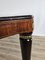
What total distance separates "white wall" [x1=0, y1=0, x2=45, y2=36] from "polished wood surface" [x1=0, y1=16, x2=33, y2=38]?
5.95 feet

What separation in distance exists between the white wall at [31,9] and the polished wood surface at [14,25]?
181 cm

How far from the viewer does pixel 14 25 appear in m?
0.90

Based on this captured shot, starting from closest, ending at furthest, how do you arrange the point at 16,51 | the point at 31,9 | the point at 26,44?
the point at 26,44
the point at 16,51
the point at 31,9

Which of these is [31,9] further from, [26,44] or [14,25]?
[14,25]

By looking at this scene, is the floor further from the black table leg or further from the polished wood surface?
the polished wood surface

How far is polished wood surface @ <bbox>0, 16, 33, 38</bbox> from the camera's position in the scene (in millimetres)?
860

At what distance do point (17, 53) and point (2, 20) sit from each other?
1.15 metres

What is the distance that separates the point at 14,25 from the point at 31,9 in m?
1.99

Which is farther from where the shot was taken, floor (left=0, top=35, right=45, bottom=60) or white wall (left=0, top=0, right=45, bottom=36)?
white wall (left=0, top=0, right=45, bottom=36)

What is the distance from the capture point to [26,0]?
111 inches

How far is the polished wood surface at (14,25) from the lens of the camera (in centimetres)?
86

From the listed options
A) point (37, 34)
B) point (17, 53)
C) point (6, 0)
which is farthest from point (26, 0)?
point (17, 53)

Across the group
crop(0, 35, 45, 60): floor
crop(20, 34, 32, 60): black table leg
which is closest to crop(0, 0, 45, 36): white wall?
crop(0, 35, 45, 60): floor

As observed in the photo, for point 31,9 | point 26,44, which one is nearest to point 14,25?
point 26,44
